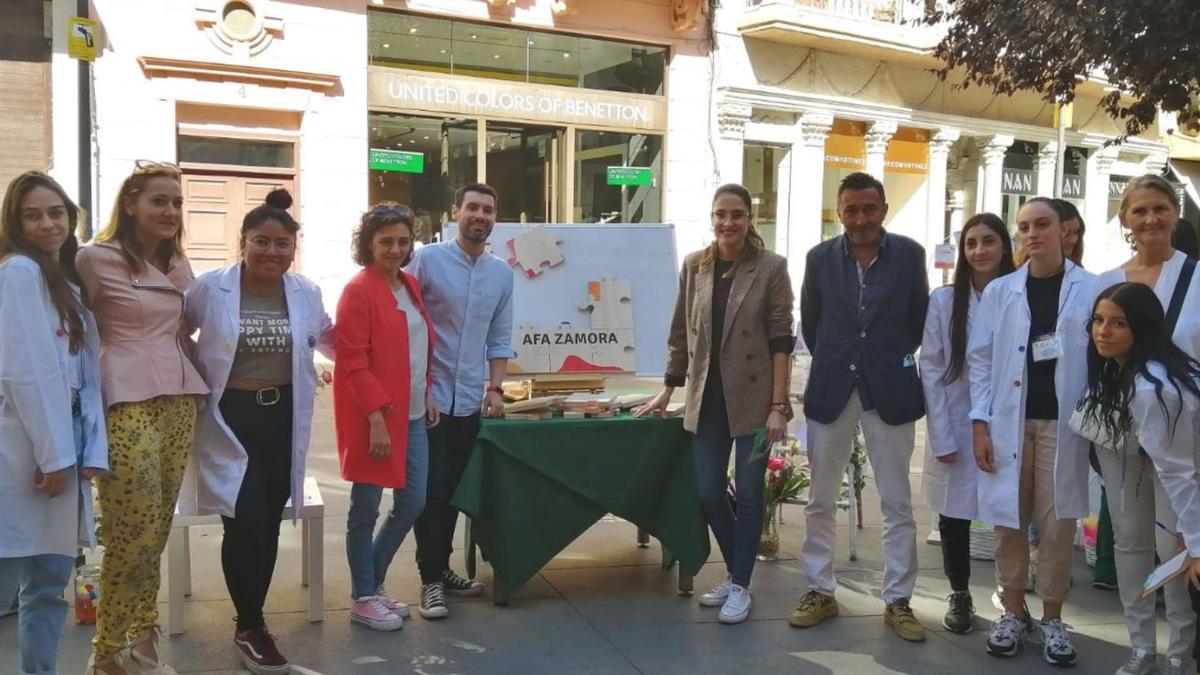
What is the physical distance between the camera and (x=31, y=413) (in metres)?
2.96

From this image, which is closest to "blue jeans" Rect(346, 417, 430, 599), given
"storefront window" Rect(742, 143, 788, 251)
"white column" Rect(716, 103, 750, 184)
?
"white column" Rect(716, 103, 750, 184)

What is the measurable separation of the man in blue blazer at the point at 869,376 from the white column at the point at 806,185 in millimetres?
12518

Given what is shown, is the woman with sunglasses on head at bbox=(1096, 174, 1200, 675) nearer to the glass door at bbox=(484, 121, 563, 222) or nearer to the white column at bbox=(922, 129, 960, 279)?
the glass door at bbox=(484, 121, 563, 222)

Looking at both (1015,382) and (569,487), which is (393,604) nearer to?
(569,487)

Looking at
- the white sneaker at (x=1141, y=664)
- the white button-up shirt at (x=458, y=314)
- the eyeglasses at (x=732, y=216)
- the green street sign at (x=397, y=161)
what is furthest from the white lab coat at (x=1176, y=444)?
the green street sign at (x=397, y=161)

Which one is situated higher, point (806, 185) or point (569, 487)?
point (806, 185)

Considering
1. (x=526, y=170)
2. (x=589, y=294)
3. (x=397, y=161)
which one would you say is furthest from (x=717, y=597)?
(x=526, y=170)

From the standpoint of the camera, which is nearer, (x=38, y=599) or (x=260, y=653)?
(x=38, y=599)

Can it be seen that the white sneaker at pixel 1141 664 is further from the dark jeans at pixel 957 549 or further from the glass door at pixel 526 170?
the glass door at pixel 526 170

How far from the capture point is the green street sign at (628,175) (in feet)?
49.5

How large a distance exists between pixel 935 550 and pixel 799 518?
958mm

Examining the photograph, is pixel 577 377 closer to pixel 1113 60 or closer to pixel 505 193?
pixel 1113 60

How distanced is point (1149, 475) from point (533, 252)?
3.11 meters

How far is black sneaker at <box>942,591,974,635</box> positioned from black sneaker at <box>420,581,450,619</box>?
214cm
